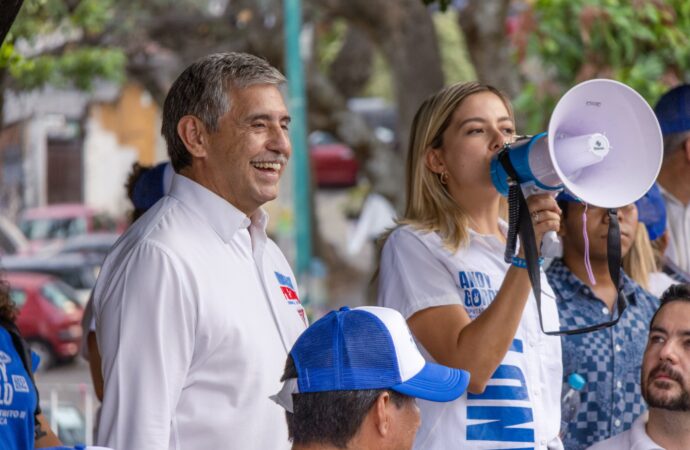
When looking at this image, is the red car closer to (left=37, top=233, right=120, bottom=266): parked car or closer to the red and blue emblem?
(left=37, top=233, right=120, bottom=266): parked car

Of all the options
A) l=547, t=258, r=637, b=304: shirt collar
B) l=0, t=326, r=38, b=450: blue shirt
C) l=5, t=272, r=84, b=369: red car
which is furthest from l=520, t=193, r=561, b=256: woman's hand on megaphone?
l=5, t=272, r=84, b=369: red car

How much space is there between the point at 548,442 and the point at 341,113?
29.5 ft

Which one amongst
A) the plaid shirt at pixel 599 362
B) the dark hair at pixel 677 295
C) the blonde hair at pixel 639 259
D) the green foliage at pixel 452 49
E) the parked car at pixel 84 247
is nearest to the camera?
the dark hair at pixel 677 295

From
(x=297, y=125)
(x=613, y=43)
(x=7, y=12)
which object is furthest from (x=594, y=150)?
(x=297, y=125)

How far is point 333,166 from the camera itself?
24156mm

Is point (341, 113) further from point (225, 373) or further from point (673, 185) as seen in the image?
point (225, 373)

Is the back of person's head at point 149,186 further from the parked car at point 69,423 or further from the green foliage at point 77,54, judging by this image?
the green foliage at point 77,54

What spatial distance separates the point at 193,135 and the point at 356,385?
3.09ft

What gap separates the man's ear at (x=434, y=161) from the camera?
135 inches

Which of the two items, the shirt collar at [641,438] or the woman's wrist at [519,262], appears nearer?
the woman's wrist at [519,262]

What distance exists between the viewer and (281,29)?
41.2 feet

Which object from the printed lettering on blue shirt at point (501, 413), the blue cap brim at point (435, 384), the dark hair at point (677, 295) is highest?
the dark hair at point (677, 295)

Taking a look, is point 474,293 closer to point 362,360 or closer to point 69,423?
point 362,360

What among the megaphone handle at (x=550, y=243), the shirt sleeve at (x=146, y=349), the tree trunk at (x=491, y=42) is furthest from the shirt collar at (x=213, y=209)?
the tree trunk at (x=491, y=42)
